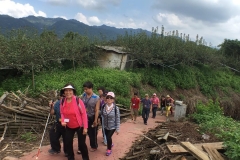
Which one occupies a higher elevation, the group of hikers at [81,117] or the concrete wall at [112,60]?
the concrete wall at [112,60]

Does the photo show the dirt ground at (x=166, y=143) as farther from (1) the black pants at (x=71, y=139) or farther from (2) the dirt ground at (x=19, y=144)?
(2) the dirt ground at (x=19, y=144)

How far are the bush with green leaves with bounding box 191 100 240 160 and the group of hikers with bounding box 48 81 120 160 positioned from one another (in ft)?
7.74

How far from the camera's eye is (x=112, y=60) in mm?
18875

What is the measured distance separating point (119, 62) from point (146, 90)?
327 centimetres

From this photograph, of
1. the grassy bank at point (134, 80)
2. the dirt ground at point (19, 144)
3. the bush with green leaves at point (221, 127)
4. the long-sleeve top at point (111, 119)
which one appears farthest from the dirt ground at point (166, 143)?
the grassy bank at point (134, 80)

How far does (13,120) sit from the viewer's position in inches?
259

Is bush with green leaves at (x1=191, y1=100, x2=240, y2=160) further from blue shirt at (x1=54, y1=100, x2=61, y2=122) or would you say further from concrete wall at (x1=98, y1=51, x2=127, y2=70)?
concrete wall at (x1=98, y1=51, x2=127, y2=70)

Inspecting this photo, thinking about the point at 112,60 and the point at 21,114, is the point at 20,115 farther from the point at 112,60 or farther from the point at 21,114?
the point at 112,60

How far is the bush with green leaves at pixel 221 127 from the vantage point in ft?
14.6

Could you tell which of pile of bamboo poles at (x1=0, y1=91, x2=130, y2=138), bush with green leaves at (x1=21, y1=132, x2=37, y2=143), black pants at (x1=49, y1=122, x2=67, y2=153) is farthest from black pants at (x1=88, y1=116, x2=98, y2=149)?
pile of bamboo poles at (x1=0, y1=91, x2=130, y2=138)

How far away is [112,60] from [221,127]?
12.3 meters

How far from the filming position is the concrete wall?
61.5 feet

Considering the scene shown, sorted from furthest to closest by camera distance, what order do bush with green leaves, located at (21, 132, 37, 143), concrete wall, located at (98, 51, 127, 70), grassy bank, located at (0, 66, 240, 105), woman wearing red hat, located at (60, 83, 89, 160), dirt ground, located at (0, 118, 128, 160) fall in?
concrete wall, located at (98, 51, 127, 70), grassy bank, located at (0, 66, 240, 105), bush with green leaves, located at (21, 132, 37, 143), dirt ground, located at (0, 118, 128, 160), woman wearing red hat, located at (60, 83, 89, 160)

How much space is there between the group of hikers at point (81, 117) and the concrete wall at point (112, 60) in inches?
504
